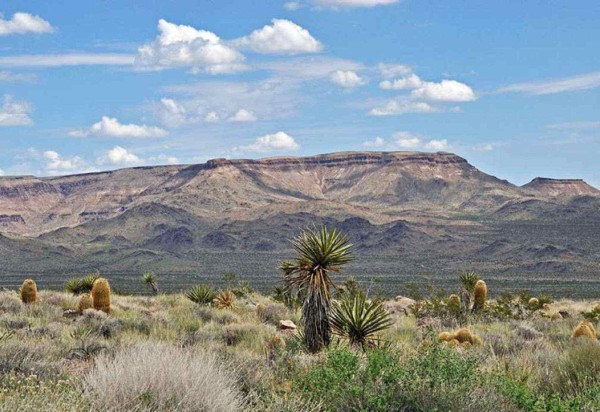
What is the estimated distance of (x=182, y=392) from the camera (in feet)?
22.8

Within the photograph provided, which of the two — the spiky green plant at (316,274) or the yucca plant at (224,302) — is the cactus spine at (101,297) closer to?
the yucca plant at (224,302)

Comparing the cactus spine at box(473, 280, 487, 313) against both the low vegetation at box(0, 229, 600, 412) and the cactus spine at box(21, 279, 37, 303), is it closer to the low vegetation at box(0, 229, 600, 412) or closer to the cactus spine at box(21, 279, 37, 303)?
the low vegetation at box(0, 229, 600, 412)

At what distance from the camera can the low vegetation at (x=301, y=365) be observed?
7008 mm

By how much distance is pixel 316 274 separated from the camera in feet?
45.9

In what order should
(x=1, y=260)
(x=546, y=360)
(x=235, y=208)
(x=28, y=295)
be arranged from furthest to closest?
(x=235, y=208) → (x=1, y=260) → (x=28, y=295) → (x=546, y=360)

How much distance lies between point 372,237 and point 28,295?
5161 inches

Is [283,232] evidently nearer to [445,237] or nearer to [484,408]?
[445,237]

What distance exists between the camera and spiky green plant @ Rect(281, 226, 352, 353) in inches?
537

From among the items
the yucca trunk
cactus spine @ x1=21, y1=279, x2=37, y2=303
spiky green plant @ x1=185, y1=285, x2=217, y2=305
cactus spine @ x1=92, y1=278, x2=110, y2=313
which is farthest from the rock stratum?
the yucca trunk

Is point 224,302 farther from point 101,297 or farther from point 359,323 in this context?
point 359,323

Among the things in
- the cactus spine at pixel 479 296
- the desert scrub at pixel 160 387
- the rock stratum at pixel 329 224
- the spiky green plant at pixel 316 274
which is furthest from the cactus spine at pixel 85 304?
the rock stratum at pixel 329 224

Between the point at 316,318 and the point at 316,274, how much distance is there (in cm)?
88

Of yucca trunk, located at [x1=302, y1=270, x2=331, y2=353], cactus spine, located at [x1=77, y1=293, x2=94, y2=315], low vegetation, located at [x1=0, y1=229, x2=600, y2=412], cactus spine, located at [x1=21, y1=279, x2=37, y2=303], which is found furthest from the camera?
cactus spine, located at [x1=21, y1=279, x2=37, y2=303]

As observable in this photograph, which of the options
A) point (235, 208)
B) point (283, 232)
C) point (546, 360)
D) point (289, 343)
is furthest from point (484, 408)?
point (235, 208)
